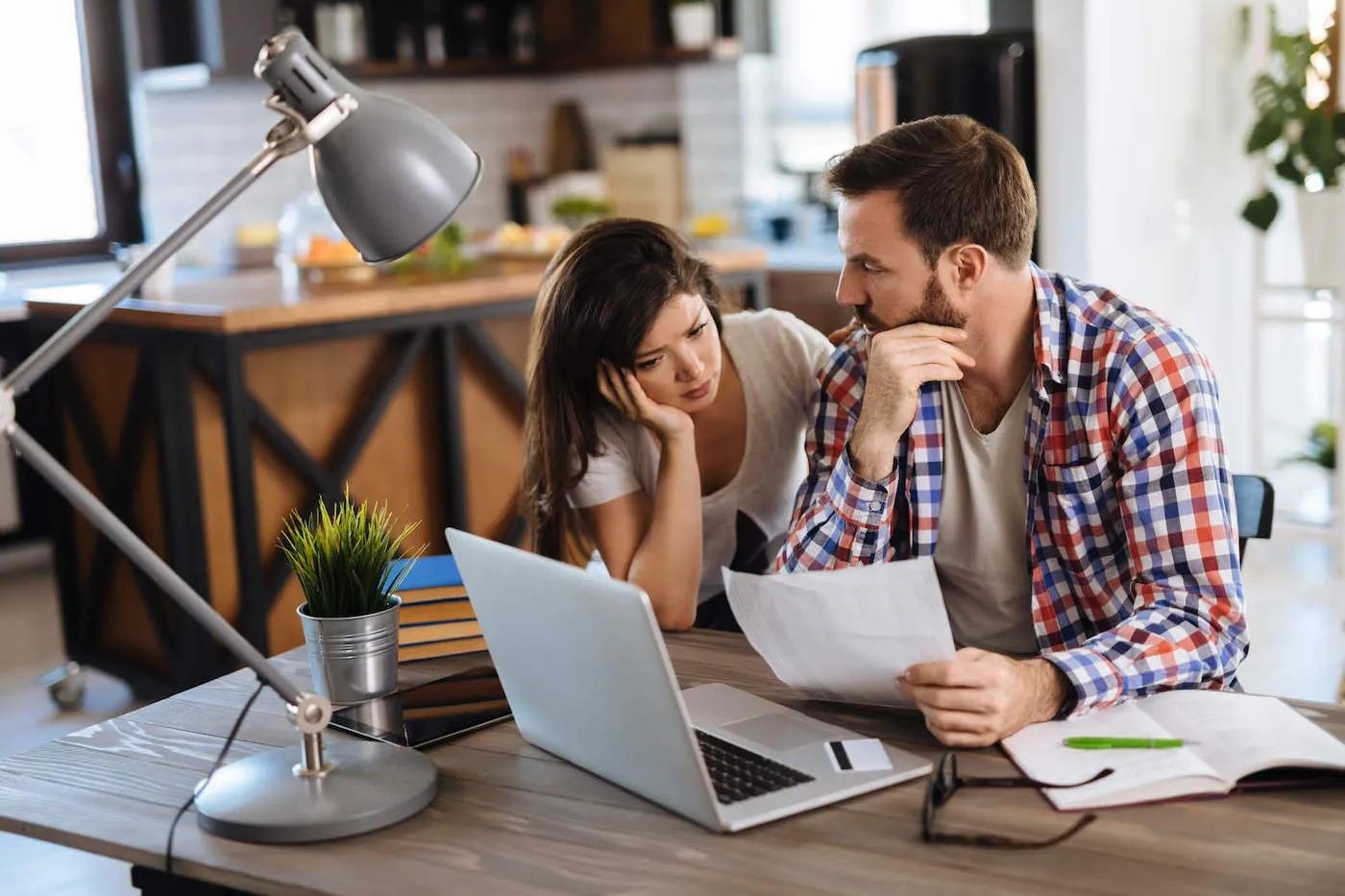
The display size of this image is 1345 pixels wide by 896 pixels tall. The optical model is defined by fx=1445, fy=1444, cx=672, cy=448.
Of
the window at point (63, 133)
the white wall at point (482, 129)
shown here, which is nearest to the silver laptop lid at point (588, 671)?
the white wall at point (482, 129)

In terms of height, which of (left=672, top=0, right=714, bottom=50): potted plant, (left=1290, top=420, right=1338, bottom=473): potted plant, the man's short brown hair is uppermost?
(left=672, top=0, right=714, bottom=50): potted plant

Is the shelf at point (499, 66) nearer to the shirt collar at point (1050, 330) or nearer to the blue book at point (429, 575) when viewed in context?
the shirt collar at point (1050, 330)

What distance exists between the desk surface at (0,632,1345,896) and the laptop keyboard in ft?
0.19

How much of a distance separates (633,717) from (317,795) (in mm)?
317

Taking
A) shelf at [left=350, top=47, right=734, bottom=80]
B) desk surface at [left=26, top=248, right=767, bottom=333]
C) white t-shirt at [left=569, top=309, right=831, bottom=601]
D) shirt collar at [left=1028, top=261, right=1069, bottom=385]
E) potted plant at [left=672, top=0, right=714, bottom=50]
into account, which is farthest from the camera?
shelf at [left=350, top=47, right=734, bottom=80]

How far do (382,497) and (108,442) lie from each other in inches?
27.9

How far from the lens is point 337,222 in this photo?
1.39 metres

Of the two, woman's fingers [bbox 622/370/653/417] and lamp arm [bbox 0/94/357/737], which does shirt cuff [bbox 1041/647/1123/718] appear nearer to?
lamp arm [bbox 0/94/357/737]

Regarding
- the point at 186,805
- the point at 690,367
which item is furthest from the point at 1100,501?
the point at 186,805

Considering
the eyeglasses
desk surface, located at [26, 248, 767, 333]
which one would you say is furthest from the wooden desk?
the eyeglasses

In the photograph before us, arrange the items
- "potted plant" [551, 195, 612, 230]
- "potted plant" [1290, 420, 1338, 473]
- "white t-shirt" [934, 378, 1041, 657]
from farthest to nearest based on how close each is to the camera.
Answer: "potted plant" [551, 195, 612, 230], "potted plant" [1290, 420, 1338, 473], "white t-shirt" [934, 378, 1041, 657]

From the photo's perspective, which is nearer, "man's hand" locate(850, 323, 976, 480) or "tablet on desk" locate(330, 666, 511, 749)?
"tablet on desk" locate(330, 666, 511, 749)

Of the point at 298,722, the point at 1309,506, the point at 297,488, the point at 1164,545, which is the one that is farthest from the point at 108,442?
the point at 1309,506

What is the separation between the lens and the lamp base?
1307 mm
